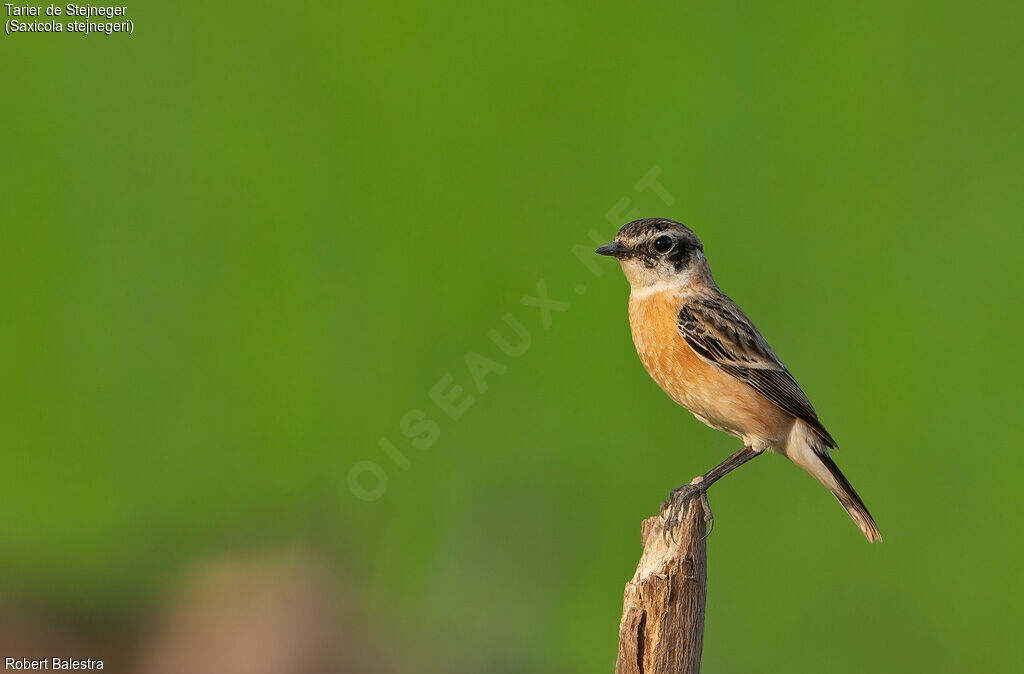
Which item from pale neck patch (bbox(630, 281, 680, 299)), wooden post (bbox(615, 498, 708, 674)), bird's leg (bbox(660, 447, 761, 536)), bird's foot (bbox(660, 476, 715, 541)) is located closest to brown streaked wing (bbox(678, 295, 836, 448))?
pale neck patch (bbox(630, 281, 680, 299))

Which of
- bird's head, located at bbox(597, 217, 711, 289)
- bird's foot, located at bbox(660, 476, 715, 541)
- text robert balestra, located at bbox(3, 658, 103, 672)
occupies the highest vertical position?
bird's head, located at bbox(597, 217, 711, 289)

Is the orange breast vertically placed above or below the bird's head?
below

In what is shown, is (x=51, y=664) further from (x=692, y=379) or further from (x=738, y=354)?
(x=738, y=354)

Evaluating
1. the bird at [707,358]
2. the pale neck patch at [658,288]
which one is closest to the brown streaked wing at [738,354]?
the bird at [707,358]

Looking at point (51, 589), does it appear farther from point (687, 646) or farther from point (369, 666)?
point (687, 646)

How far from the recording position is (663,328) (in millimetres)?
5590

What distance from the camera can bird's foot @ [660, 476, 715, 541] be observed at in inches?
193

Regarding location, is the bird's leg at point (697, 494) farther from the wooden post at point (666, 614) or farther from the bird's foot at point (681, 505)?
the wooden post at point (666, 614)

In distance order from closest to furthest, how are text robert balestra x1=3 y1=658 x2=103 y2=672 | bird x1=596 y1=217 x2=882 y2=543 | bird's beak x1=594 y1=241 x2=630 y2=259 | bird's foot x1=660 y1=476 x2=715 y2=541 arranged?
bird's foot x1=660 y1=476 x2=715 y2=541 < bird's beak x1=594 y1=241 x2=630 y2=259 < bird x1=596 y1=217 x2=882 y2=543 < text robert balestra x1=3 y1=658 x2=103 y2=672

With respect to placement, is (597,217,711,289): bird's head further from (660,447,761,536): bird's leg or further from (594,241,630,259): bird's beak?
(660,447,761,536): bird's leg

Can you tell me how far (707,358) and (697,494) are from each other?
728 millimetres

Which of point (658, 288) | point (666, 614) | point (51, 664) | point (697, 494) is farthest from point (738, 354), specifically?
point (51, 664)

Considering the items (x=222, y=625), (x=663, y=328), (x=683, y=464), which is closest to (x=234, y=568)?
(x=222, y=625)

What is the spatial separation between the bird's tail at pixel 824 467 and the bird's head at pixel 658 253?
39.2 inches
